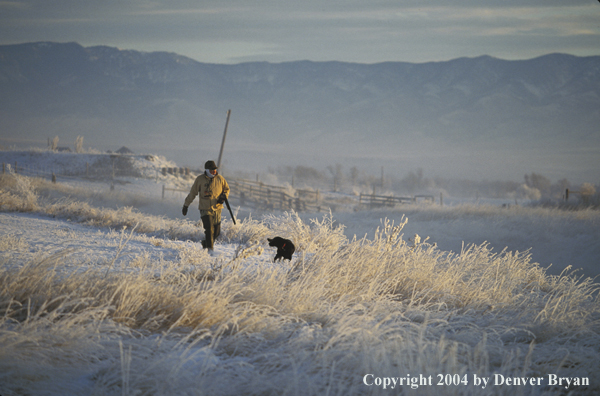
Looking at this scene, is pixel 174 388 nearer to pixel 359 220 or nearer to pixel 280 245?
pixel 280 245

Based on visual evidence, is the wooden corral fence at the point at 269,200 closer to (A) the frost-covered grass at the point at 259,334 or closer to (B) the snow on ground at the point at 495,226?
(B) the snow on ground at the point at 495,226

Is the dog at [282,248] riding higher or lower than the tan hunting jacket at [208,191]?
lower

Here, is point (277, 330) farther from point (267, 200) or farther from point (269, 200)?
point (267, 200)

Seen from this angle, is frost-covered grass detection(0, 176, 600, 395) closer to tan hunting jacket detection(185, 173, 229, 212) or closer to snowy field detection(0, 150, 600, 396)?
snowy field detection(0, 150, 600, 396)

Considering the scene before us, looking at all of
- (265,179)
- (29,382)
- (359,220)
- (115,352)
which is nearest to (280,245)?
(115,352)

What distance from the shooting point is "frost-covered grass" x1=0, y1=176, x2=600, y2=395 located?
2.77m

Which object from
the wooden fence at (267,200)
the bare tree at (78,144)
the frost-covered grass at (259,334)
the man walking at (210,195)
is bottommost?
the wooden fence at (267,200)

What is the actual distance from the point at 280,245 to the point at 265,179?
56.8 m

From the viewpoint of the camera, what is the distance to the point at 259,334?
11.1ft

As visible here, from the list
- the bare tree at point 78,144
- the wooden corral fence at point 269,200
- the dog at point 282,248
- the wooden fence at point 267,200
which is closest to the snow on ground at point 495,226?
the dog at point 282,248

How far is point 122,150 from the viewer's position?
49.1 m

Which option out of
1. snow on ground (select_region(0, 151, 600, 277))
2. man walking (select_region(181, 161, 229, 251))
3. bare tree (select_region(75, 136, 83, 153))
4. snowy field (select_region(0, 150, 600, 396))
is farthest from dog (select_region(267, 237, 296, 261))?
bare tree (select_region(75, 136, 83, 153))

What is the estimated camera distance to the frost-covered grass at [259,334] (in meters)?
2.77

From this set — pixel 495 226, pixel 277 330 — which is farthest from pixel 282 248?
pixel 495 226
